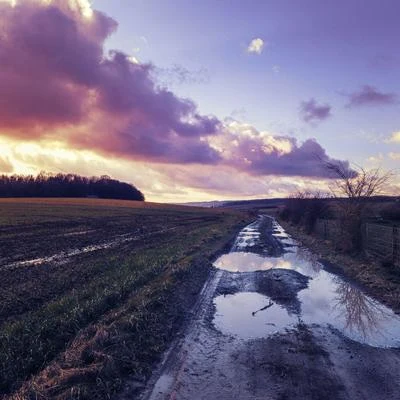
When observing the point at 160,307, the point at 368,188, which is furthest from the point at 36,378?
the point at 368,188

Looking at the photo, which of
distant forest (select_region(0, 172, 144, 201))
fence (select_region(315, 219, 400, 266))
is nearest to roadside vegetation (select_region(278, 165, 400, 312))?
fence (select_region(315, 219, 400, 266))

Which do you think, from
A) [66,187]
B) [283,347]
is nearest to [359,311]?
[283,347]

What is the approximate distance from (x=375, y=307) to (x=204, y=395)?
754 cm

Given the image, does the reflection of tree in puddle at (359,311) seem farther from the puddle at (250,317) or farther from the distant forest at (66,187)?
the distant forest at (66,187)

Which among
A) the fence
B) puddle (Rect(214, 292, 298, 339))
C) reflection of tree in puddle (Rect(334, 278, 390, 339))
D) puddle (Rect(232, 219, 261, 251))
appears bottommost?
puddle (Rect(232, 219, 261, 251))

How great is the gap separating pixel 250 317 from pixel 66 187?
4840 inches

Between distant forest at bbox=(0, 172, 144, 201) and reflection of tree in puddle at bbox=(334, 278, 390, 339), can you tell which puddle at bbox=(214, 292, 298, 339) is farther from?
distant forest at bbox=(0, 172, 144, 201)

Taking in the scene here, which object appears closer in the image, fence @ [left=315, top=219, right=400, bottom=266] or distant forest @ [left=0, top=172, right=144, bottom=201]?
fence @ [left=315, top=219, right=400, bottom=266]

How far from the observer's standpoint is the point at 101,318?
9.54m

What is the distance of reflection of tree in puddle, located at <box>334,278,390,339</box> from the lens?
956 cm

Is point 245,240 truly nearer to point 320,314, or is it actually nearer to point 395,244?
point 395,244

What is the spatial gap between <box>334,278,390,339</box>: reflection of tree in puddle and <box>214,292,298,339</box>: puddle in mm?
1432

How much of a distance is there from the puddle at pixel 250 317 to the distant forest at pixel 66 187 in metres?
116

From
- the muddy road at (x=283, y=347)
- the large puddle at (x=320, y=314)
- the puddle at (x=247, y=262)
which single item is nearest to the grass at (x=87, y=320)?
the muddy road at (x=283, y=347)
